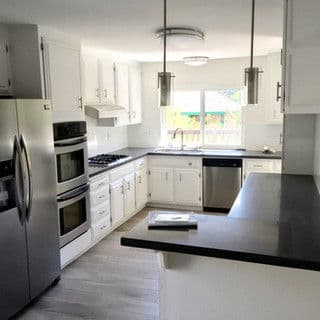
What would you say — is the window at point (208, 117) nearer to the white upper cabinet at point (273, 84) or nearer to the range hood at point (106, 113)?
the white upper cabinet at point (273, 84)

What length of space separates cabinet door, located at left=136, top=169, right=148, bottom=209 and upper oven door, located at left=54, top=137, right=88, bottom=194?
1.54m

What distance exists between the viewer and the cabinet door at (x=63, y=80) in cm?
330

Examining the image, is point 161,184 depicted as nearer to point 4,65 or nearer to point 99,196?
point 99,196

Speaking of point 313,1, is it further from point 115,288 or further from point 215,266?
point 115,288

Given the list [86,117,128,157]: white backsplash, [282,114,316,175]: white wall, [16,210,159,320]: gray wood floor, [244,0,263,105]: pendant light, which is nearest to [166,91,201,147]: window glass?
[86,117,128,157]: white backsplash

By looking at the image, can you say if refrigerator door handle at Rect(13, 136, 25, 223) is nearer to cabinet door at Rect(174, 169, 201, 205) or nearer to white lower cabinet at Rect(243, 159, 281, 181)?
cabinet door at Rect(174, 169, 201, 205)

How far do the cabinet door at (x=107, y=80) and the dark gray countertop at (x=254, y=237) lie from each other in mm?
2917

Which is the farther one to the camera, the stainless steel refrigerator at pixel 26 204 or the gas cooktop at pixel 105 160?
the gas cooktop at pixel 105 160

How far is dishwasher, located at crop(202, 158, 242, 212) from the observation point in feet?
16.7

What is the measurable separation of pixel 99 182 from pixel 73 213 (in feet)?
1.93

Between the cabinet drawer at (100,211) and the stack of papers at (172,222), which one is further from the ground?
the stack of papers at (172,222)

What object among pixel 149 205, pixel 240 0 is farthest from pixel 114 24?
pixel 149 205

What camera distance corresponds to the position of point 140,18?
9.49ft

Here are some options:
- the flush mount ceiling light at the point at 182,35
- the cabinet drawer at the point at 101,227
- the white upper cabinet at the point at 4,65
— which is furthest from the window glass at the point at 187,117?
the white upper cabinet at the point at 4,65
